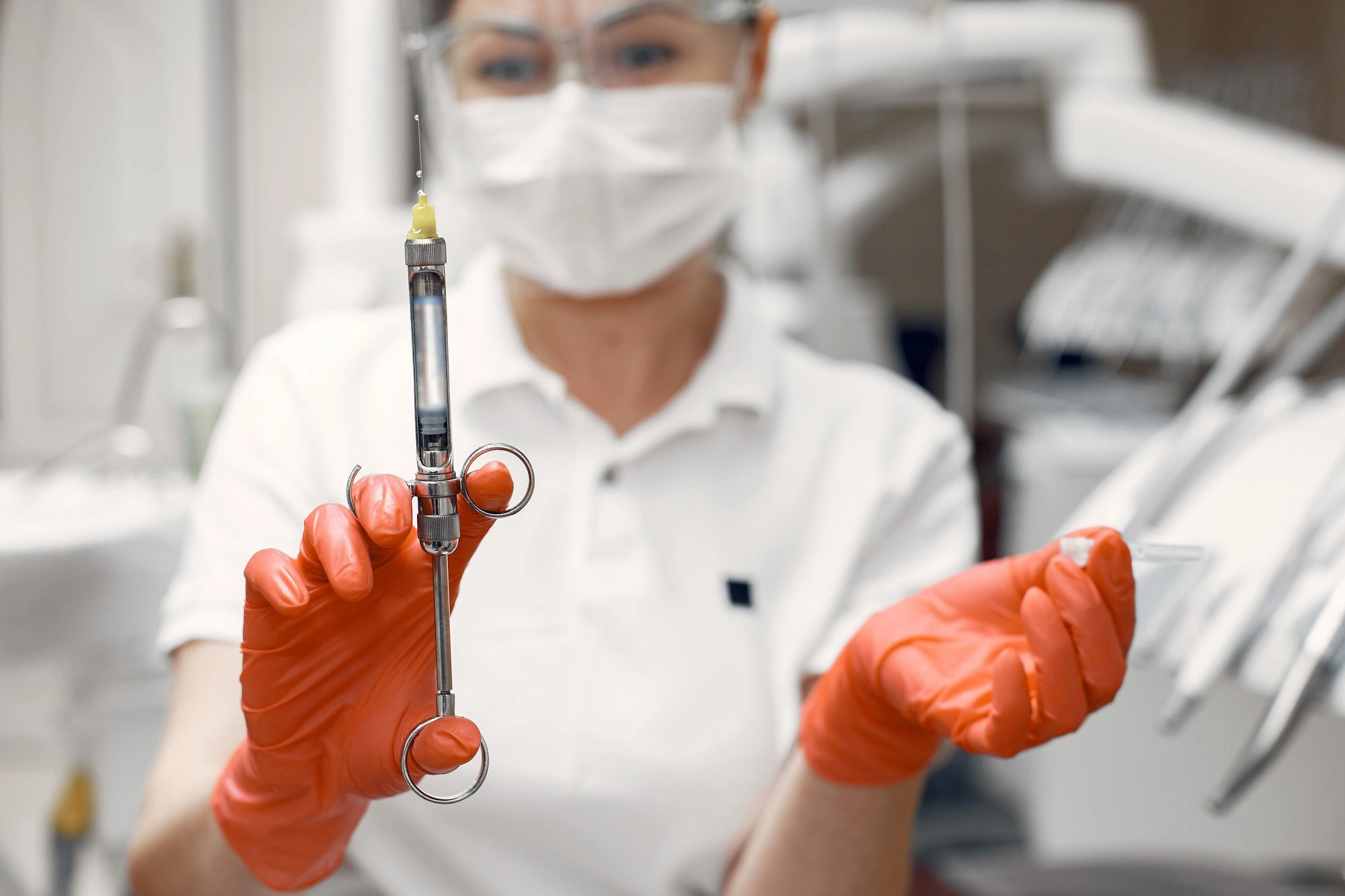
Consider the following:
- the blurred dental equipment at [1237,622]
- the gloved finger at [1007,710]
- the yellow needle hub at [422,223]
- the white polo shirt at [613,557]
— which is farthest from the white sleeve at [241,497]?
the blurred dental equipment at [1237,622]

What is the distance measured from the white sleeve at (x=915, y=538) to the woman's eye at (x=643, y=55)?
0.25 m

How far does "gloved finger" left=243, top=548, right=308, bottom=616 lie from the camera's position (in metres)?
0.30

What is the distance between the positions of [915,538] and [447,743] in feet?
1.20

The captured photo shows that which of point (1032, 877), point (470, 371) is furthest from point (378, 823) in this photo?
point (1032, 877)

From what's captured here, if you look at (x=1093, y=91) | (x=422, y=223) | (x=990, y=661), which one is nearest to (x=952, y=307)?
(x=1093, y=91)

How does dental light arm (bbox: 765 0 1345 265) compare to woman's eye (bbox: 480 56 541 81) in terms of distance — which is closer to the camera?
woman's eye (bbox: 480 56 541 81)

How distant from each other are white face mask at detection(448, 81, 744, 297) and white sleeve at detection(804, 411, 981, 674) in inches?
7.0

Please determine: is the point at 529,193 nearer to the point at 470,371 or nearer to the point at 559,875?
the point at 470,371

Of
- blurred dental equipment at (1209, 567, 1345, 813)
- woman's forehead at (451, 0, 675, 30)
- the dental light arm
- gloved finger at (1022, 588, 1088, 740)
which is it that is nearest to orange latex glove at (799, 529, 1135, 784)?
gloved finger at (1022, 588, 1088, 740)

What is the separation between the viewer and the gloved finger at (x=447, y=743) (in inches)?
12.0

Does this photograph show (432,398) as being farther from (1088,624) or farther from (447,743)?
(1088,624)

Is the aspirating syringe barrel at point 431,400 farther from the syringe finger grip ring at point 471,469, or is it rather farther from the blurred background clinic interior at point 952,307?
the blurred background clinic interior at point 952,307

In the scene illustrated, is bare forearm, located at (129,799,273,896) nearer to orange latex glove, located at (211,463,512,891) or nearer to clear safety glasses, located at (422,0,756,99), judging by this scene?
orange latex glove, located at (211,463,512,891)

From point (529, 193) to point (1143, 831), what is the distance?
2.85 ft
